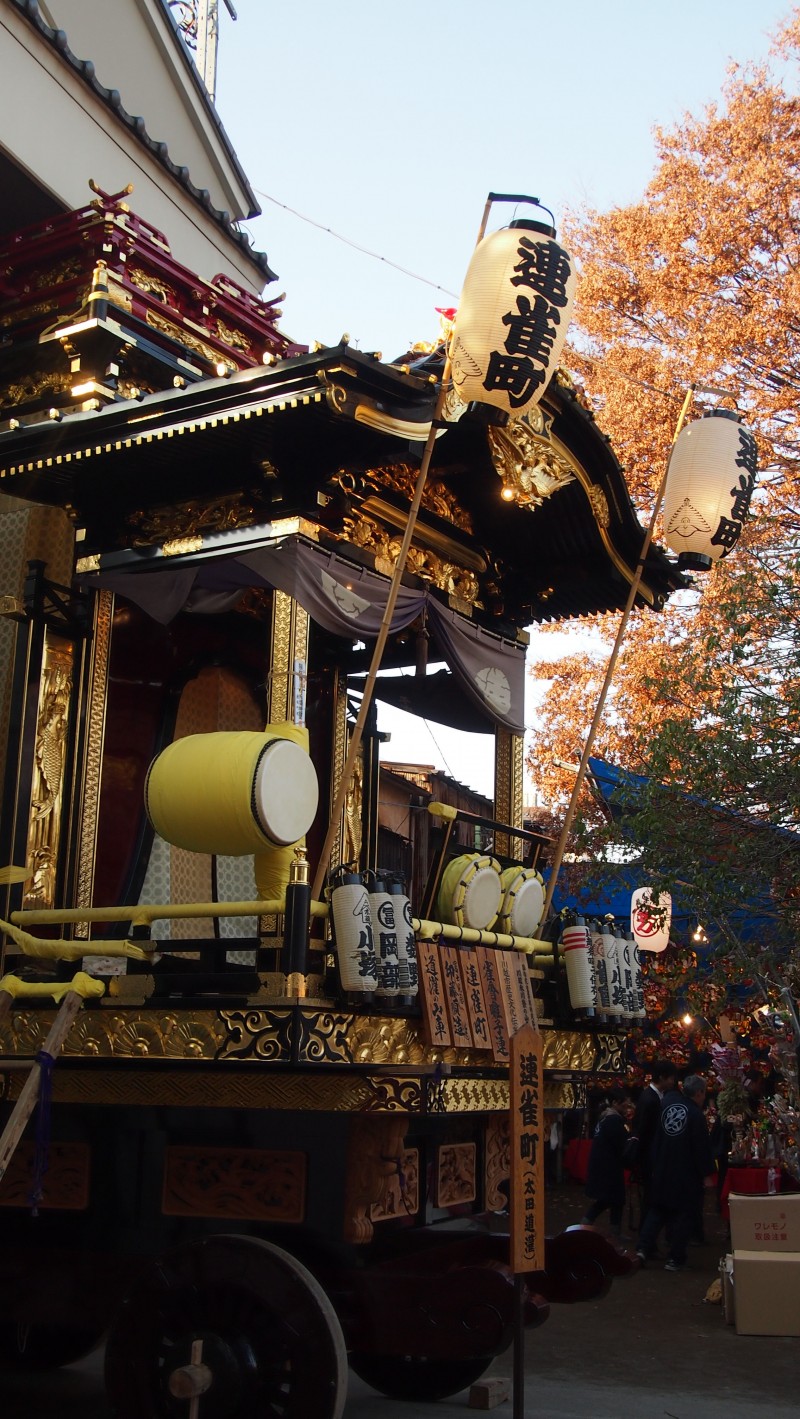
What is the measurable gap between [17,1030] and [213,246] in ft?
26.4

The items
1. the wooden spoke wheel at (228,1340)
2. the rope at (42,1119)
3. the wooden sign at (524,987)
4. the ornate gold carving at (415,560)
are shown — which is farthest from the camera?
the ornate gold carving at (415,560)

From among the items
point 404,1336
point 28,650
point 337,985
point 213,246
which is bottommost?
point 404,1336

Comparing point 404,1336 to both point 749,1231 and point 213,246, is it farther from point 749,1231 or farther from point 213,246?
point 213,246

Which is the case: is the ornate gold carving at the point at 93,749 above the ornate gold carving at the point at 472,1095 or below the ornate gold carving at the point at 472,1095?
above

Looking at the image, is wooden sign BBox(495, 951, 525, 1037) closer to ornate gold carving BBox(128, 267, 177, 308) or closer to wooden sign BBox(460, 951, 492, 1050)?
wooden sign BBox(460, 951, 492, 1050)

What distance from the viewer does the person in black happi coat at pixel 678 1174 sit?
10.8m

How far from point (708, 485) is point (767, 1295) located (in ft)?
16.4

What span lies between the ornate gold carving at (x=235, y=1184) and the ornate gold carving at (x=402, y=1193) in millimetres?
349

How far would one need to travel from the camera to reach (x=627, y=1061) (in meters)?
7.74

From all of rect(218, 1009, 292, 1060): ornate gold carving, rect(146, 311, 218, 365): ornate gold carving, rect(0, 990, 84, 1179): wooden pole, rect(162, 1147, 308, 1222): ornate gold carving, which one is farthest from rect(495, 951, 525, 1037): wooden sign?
rect(146, 311, 218, 365): ornate gold carving

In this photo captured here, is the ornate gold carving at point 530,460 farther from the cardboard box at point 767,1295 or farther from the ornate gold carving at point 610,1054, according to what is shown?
the cardboard box at point 767,1295

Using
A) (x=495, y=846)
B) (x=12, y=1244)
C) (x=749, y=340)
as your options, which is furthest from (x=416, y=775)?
(x=12, y=1244)

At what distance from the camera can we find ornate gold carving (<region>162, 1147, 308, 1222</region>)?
5410mm

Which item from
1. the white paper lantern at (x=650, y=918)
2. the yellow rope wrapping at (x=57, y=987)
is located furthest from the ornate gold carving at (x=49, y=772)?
the white paper lantern at (x=650, y=918)
